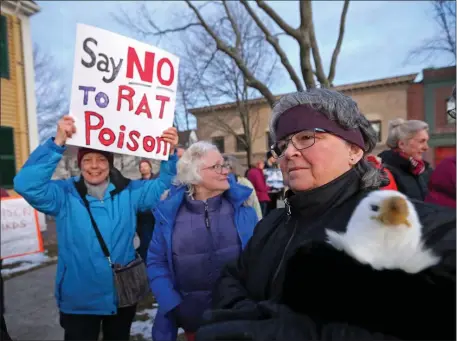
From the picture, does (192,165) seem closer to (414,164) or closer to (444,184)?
(444,184)

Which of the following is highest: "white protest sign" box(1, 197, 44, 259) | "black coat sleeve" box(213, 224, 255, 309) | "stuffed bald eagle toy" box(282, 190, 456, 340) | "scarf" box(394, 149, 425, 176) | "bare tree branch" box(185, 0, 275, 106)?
"bare tree branch" box(185, 0, 275, 106)

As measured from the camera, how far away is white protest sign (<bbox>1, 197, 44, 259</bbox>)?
489 centimetres

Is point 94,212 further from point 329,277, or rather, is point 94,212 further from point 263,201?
point 263,201

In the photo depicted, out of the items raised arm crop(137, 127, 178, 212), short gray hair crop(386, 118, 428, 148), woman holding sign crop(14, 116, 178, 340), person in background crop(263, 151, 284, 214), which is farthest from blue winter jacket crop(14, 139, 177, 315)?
person in background crop(263, 151, 284, 214)

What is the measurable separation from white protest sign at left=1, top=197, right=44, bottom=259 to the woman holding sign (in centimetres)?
314

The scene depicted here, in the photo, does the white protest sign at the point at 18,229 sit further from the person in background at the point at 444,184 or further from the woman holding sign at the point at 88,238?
the person in background at the point at 444,184

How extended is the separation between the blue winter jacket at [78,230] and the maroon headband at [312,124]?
168cm

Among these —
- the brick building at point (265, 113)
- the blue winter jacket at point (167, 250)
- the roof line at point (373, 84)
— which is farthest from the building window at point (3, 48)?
the brick building at point (265, 113)

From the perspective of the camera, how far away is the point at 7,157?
32.1ft

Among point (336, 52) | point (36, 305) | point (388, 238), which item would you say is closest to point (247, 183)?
point (36, 305)

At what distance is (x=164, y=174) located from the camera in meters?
2.82

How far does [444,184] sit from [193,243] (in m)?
1.73

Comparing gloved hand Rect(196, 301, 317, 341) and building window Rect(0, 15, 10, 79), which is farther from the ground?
building window Rect(0, 15, 10, 79)

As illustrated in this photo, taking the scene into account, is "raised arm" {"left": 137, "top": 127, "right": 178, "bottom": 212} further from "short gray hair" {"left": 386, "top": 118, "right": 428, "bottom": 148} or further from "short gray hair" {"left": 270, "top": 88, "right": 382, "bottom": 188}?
"short gray hair" {"left": 386, "top": 118, "right": 428, "bottom": 148}
